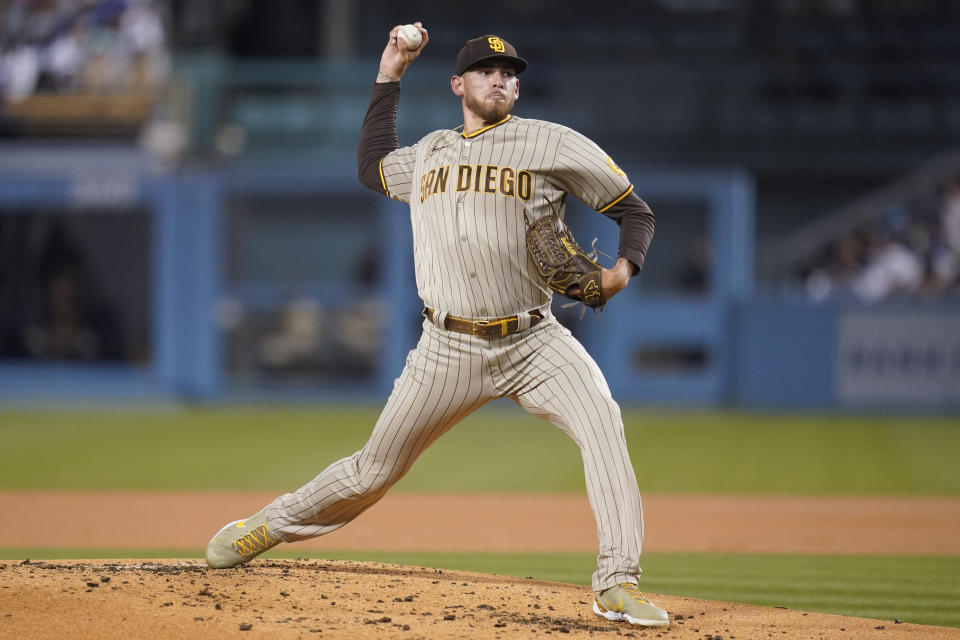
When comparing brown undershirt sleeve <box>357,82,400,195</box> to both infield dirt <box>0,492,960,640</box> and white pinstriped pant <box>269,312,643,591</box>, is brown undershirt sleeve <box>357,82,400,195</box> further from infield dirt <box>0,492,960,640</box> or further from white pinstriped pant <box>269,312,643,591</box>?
infield dirt <box>0,492,960,640</box>

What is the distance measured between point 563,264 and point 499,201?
32 centimetres

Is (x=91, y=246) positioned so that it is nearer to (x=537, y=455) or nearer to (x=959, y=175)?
(x=537, y=455)

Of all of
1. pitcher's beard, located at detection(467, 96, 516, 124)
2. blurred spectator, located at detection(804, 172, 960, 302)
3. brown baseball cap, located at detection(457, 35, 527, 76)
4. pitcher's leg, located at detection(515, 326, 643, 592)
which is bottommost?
A: pitcher's leg, located at detection(515, 326, 643, 592)

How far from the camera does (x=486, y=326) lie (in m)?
4.38

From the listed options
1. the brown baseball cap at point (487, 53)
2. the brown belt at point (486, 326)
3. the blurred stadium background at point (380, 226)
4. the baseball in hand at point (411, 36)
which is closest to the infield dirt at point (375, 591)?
the brown belt at point (486, 326)

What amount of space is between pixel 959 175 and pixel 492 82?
1401 cm

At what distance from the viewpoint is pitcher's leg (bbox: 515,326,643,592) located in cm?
422

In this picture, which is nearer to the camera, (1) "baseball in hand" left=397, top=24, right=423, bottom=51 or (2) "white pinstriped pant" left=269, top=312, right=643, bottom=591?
(2) "white pinstriped pant" left=269, top=312, right=643, bottom=591

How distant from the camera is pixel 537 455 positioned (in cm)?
1084

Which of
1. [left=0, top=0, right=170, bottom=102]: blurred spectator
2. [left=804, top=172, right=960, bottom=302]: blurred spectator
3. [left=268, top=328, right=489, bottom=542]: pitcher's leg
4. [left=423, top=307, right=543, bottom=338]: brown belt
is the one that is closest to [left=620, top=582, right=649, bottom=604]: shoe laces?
[left=268, top=328, right=489, bottom=542]: pitcher's leg

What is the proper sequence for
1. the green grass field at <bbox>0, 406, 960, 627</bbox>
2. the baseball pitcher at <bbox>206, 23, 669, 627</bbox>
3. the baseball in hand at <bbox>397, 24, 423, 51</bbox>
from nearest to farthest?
the baseball pitcher at <bbox>206, 23, 669, 627</bbox>
the baseball in hand at <bbox>397, 24, 423, 51</bbox>
the green grass field at <bbox>0, 406, 960, 627</bbox>

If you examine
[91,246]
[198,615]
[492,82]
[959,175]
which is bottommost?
[198,615]

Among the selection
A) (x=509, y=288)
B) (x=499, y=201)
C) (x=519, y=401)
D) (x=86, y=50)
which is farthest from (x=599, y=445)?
(x=86, y=50)

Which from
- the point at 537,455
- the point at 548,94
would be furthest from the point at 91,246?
the point at 537,455
